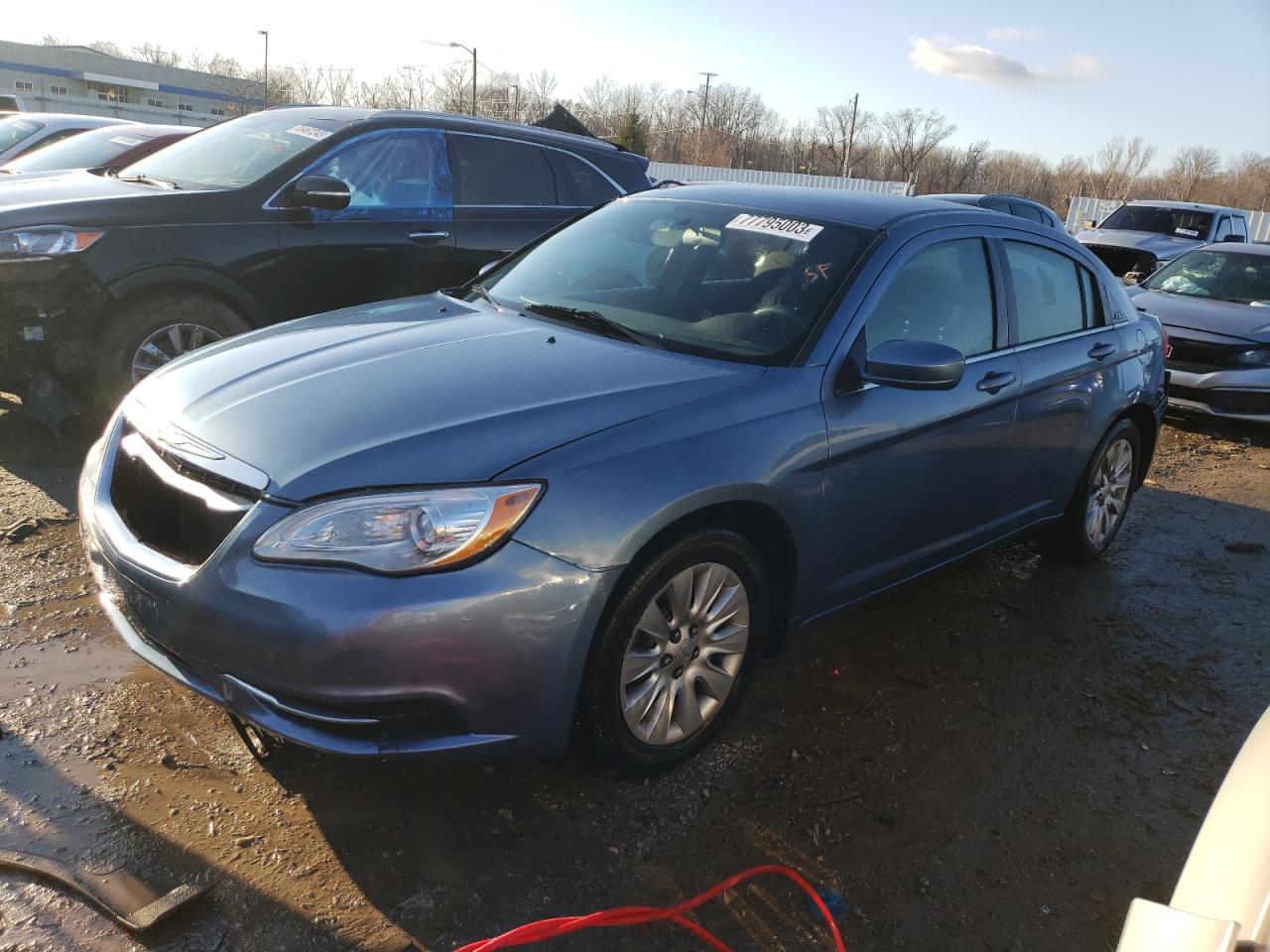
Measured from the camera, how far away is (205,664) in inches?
93.7

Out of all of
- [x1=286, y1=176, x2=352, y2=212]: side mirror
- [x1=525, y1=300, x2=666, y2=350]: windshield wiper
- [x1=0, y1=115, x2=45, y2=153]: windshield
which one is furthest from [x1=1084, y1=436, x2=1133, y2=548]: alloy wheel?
[x1=0, y1=115, x2=45, y2=153]: windshield

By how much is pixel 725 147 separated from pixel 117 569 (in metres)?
63.3

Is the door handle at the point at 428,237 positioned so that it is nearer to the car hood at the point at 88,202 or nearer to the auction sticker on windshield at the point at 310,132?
the auction sticker on windshield at the point at 310,132

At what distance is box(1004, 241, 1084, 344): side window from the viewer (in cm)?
405

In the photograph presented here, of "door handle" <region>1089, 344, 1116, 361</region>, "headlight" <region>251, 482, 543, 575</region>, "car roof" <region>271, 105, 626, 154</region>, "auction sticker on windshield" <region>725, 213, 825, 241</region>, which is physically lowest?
"headlight" <region>251, 482, 543, 575</region>

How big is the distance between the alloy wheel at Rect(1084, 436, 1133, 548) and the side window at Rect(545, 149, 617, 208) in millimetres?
3599

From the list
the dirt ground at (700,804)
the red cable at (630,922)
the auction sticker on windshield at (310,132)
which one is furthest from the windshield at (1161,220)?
the red cable at (630,922)

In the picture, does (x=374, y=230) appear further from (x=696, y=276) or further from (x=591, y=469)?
(x=591, y=469)

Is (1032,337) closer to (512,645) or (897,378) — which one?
(897,378)

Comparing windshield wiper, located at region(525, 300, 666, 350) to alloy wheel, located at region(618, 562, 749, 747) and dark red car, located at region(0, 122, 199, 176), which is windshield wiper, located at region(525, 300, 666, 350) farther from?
dark red car, located at region(0, 122, 199, 176)

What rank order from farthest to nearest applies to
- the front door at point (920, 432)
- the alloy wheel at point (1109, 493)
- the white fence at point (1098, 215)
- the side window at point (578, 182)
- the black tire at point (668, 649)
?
1. the white fence at point (1098, 215)
2. the side window at point (578, 182)
3. the alloy wheel at point (1109, 493)
4. the front door at point (920, 432)
5. the black tire at point (668, 649)

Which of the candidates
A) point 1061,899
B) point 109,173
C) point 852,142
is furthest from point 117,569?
point 852,142

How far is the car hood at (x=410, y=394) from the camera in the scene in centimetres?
243

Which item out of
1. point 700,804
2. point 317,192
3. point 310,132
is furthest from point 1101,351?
point 310,132
